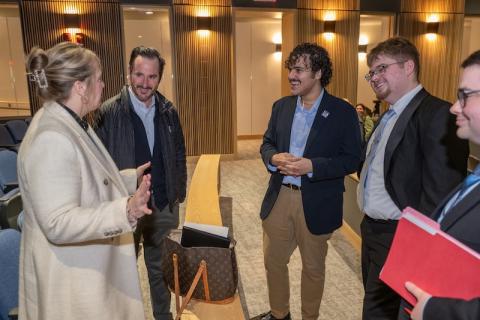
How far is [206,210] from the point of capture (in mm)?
3561

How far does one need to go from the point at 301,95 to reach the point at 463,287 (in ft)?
5.92

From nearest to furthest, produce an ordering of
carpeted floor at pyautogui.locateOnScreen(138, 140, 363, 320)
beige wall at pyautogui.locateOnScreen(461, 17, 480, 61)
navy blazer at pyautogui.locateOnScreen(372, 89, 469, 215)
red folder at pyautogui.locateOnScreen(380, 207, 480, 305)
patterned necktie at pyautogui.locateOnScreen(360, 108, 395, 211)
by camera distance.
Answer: red folder at pyautogui.locateOnScreen(380, 207, 480, 305) → navy blazer at pyautogui.locateOnScreen(372, 89, 469, 215) → patterned necktie at pyautogui.locateOnScreen(360, 108, 395, 211) → carpeted floor at pyautogui.locateOnScreen(138, 140, 363, 320) → beige wall at pyautogui.locateOnScreen(461, 17, 480, 61)

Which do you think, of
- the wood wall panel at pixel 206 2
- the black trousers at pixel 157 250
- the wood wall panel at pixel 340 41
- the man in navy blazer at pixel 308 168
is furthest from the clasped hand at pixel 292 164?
the wood wall panel at pixel 340 41

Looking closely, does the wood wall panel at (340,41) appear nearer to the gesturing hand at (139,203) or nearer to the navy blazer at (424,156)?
the navy blazer at (424,156)

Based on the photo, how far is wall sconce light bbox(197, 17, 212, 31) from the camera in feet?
26.7

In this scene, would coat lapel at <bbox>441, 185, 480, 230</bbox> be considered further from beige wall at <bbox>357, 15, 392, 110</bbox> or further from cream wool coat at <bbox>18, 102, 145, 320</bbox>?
beige wall at <bbox>357, 15, 392, 110</bbox>

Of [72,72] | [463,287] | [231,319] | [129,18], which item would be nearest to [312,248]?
[231,319]

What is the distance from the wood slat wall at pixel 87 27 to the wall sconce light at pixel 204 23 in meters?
1.58

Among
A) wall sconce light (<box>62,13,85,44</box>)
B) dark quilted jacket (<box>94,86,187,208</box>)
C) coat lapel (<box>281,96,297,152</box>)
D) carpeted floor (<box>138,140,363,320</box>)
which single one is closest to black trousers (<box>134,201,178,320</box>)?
dark quilted jacket (<box>94,86,187,208</box>)

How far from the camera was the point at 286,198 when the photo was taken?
279cm

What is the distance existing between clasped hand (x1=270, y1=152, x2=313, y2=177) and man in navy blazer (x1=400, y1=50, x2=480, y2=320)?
1.22 metres

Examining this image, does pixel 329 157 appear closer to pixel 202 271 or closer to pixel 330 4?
pixel 202 271

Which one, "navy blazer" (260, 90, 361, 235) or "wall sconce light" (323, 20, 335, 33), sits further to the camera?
"wall sconce light" (323, 20, 335, 33)

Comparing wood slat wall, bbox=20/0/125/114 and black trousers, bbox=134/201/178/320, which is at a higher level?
wood slat wall, bbox=20/0/125/114
